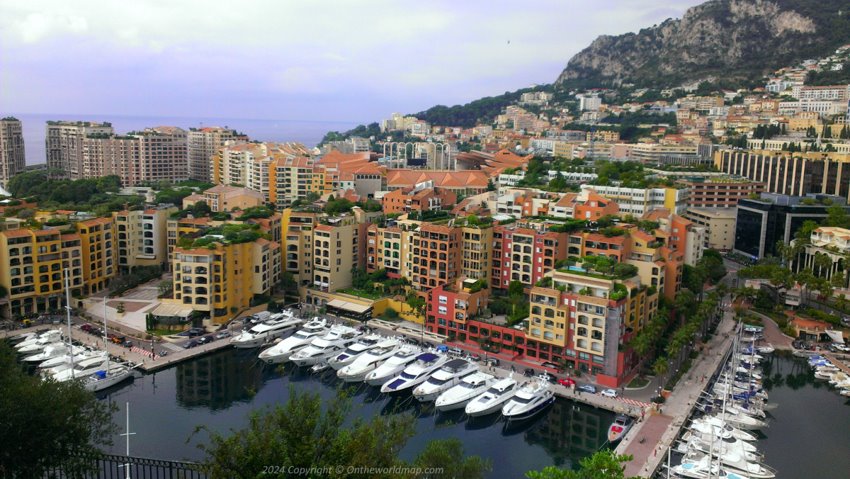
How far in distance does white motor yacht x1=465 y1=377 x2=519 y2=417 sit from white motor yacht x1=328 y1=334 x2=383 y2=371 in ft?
22.1

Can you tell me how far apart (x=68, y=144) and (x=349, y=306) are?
5018cm

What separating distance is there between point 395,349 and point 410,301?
4.69 m

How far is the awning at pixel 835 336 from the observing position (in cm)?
3387

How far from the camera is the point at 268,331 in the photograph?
33469mm

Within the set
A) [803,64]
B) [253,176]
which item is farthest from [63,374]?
[803,64]

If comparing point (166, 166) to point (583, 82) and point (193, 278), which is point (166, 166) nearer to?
point (193, 278)

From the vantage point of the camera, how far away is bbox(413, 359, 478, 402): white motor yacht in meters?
27.2

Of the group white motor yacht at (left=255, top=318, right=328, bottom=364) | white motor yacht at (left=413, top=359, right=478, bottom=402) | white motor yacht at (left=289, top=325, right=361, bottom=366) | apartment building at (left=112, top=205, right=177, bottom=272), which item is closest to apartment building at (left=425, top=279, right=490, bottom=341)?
white motor yacht at (left=413, top=359, right=478, bottom=402)

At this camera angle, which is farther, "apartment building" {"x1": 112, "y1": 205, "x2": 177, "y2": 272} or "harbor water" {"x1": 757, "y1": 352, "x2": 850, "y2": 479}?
"apartment building" {"x1": 112, "y1": 205, "x2": 177, "y2": 272}

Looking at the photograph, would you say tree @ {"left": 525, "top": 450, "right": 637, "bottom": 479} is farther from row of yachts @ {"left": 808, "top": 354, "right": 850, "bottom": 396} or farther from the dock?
the dock

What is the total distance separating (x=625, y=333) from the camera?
28703mm

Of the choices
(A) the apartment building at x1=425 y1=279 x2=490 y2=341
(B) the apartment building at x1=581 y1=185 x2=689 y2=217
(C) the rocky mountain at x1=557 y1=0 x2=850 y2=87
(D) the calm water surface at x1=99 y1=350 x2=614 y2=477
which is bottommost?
(D) the calm water surface at x1=99 y1=350 x2=614 y2=477

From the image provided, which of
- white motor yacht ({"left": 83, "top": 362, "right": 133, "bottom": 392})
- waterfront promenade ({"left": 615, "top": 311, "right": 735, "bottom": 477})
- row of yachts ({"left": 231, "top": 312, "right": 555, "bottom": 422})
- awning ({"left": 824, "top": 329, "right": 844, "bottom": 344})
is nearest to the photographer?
waterfront promenade ({"left": 615, "top": 311, "right": 735, "bottom": 477})

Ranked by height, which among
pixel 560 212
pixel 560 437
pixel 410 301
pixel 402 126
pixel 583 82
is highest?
pixel 583 82
